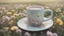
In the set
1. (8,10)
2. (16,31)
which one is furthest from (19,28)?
(8,10)

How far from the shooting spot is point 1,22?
0.67m

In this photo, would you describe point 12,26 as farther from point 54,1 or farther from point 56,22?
point 54,1

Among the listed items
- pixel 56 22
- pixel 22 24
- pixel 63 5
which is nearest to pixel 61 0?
pixel 63 5

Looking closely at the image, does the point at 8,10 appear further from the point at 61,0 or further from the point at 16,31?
the point at 61,0

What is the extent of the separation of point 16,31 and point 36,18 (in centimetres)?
11

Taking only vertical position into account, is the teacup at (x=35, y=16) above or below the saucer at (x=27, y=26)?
above

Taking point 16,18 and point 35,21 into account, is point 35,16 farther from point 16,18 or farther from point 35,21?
point 16,18

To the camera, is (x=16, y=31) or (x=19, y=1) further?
(x=19, y=1)

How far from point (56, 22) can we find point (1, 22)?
0.91ft

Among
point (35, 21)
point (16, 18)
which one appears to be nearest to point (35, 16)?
point (35, 21)

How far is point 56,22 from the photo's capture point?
2.15 feet

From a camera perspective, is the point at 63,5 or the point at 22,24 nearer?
the point at 22,24

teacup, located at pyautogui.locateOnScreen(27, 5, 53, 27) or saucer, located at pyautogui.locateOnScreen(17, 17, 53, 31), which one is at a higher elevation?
teacup, located at pyautogui.locateOnScreen(27, 5, 53, 27)

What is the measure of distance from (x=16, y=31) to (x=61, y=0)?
14.2 inches
